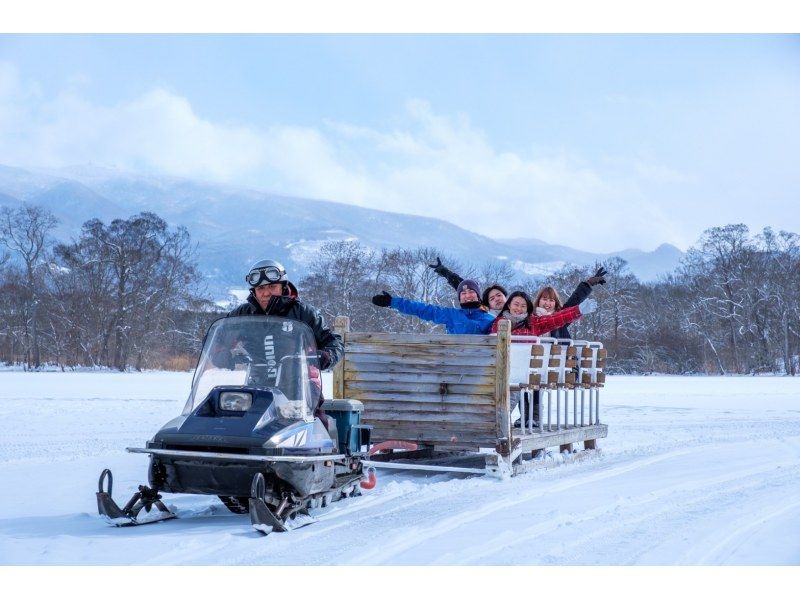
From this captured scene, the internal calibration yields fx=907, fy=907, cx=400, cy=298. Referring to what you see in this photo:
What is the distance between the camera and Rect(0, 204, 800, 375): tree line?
49.1 meters

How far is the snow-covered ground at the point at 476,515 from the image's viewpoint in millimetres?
4918

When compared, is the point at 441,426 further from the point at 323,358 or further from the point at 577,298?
the point at 577,298

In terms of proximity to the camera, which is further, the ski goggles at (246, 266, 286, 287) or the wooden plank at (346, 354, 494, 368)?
the wooden plank at (346, 354, 494, 368)

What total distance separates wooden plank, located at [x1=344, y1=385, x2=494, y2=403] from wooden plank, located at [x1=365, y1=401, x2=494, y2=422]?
5 centimetres

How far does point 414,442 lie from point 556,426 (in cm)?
201

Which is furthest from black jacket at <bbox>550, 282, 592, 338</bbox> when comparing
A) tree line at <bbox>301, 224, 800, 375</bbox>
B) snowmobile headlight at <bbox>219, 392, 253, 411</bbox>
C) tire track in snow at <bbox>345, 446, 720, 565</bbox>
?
tree line at <bbox>301, 224, 800, 375</bbox>

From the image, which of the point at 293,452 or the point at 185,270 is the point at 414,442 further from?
the point at 185,270

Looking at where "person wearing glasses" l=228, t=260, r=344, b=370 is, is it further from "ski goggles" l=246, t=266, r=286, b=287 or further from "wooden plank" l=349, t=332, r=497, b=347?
"wooden plank" l=349, t=332, r=497, b=347

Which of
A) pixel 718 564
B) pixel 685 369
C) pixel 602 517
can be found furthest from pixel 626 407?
pixel 685 369

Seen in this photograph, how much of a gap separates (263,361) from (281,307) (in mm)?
430

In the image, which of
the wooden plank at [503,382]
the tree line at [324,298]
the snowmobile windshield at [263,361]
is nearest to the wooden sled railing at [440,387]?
the wooden plank at [503,382]

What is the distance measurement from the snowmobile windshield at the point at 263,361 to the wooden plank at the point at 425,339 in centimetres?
229

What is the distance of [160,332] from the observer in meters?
50.5

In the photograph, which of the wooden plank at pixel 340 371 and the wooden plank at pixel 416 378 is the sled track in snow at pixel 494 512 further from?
the wooden plank at pixel 340 371
